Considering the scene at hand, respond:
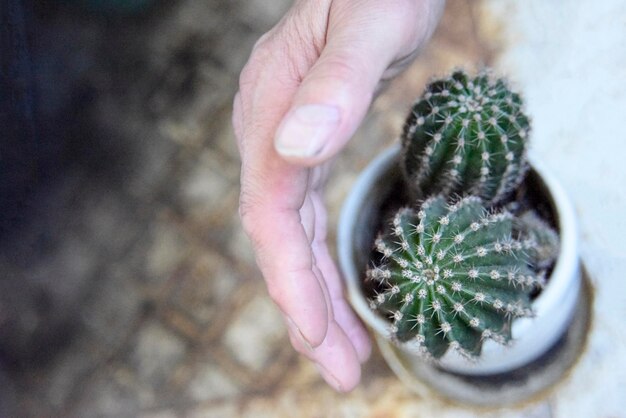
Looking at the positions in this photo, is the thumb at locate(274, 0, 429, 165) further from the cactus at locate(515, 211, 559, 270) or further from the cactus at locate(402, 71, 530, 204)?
the cactus at locate(515, 211, 559, 270)

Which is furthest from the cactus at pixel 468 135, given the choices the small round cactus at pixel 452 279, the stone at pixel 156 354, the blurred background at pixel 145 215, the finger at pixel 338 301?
the stone at pixel 156 354

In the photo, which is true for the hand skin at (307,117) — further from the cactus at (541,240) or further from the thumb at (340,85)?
the cactus at (541,240)

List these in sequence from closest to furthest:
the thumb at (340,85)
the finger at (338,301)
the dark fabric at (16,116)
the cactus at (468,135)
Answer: the thumb at (340,85), the cactus at (468,135), the finger at (338,301), the dark fabric at (16,116)

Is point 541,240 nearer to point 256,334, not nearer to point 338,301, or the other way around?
point 338,301

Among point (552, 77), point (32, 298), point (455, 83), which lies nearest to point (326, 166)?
point (455, 83)

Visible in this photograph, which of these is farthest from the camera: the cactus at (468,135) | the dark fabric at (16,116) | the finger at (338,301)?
the dark fabric at (16,116)

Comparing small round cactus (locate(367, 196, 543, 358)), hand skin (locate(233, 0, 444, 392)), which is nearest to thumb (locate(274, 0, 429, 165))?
hand skin (locate(233, 0, 444, 392))

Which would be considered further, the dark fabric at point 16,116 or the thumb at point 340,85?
the dark fabric at point 16,116

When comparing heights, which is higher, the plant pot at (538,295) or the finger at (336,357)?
the plant pot at (538,295)
